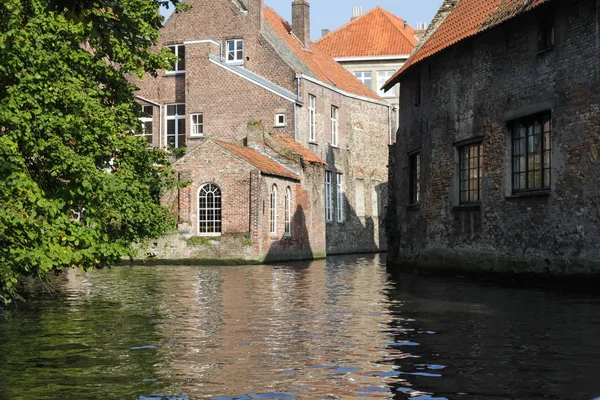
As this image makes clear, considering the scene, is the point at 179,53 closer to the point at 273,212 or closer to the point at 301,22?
the point at 301,22

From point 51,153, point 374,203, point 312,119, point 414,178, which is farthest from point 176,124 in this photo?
point 51,153

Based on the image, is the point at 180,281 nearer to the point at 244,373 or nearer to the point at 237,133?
the point at 244,373

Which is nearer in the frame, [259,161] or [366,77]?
[259,161]

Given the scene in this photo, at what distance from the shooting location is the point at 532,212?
62.2ft

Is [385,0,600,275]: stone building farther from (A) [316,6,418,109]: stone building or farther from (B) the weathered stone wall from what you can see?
(A) [316,6,418,109]: stone building

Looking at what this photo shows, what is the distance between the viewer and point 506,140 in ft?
66.3

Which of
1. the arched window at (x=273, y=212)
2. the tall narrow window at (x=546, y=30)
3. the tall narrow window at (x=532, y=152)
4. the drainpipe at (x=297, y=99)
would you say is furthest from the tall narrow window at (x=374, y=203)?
the tall narrow window at (x=546, y=30)

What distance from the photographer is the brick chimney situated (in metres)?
45.4

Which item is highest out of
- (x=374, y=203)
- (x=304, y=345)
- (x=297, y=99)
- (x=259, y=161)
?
(x=297, y=99)

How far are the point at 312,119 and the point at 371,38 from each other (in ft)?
86.7

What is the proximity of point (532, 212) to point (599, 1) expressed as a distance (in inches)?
175

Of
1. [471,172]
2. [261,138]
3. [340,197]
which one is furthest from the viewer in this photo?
[340,197]

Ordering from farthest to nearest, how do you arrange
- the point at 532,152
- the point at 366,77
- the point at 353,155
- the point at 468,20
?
the point at 366,77 → the point at 353,155 → the point at 468,20 → the point at 532,152

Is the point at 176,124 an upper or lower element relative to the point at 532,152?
upper
